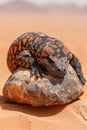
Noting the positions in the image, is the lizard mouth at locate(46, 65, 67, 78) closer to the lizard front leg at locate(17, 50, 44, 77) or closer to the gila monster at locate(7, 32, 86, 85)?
the gila monster at locate(7, 32, 86, 85)

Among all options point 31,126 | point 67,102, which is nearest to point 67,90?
point 67,102

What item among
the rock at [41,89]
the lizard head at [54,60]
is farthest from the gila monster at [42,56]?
the rock at [41,89]

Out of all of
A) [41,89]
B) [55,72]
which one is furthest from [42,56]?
[41,89]

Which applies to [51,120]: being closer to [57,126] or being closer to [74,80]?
[57,126]

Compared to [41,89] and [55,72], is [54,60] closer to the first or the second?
[55,72]

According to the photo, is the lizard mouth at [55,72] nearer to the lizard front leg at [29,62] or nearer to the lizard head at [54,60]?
the lizard head at [54,60]
